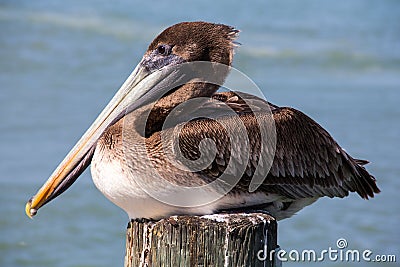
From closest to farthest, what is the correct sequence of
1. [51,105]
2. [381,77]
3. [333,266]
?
[333,266] → [51,105] → [381,77]

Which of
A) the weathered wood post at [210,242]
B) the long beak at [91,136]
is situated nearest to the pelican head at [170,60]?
the long beak at [91,136]

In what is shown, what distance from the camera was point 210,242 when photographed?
318 centimetres

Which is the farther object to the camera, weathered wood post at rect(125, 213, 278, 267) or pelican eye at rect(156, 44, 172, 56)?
pelican eye at rect(156, 44, 172, 56)

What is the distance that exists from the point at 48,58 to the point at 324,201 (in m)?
6.49

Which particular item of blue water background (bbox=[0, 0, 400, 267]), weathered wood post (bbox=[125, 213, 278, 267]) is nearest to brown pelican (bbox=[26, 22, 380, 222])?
weathered wood post (bbox=[125, 213, 278, 267])

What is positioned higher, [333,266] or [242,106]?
[333,266]

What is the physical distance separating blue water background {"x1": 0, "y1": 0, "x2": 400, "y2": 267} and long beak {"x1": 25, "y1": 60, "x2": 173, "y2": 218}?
10.7 feet

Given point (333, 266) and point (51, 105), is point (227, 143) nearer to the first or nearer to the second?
point (333, 266)

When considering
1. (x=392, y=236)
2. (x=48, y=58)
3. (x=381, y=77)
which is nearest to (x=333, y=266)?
(x=392, y=236)

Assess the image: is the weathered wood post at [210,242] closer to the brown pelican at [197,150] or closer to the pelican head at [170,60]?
the brown pelican at [197,150]

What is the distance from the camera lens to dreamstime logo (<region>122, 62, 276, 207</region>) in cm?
363

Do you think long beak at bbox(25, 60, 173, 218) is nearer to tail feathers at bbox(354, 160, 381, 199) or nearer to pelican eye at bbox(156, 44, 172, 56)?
pelican eye at bbox(156, 44, 172, 56)

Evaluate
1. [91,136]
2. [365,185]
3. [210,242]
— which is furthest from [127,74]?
[210,242]

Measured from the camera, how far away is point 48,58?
13.3 metres
